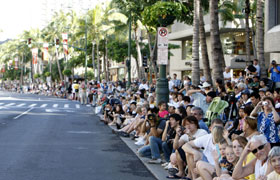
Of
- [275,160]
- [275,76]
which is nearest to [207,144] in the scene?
[275,160]

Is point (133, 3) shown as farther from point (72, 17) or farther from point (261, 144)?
point (72, 17)

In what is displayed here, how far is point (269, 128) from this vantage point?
8.41m

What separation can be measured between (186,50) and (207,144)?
3976 centimetres

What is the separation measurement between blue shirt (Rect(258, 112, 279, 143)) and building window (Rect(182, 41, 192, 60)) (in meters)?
38.0

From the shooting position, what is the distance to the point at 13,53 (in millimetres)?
120812

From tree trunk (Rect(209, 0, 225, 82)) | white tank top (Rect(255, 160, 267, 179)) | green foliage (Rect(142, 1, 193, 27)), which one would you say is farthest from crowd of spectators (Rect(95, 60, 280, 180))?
tree trunk (Rect(209, 0, 225, 82))

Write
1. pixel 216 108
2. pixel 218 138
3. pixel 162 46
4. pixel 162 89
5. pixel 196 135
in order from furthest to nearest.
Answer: pixel 162 89
pixel 162 46
pixel 216 108
pixel 196 135
pixel 218 138

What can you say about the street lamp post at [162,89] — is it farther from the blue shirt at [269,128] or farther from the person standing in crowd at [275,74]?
the blue shirt at [269,128]

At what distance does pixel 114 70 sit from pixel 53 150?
245 feet

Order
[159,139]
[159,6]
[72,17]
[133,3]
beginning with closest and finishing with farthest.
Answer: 1. [159,139]
2. [159,6]
3. [133,3]
4. [72,17]

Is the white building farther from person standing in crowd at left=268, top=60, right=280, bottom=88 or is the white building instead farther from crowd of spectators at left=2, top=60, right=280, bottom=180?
crowd of spectators at left=2, top=60, right=280, bottom=180

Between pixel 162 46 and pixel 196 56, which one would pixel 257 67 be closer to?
pixel 196 56

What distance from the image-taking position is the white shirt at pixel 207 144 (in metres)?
8.16

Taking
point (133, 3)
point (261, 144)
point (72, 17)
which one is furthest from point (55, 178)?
point (72, 17)
